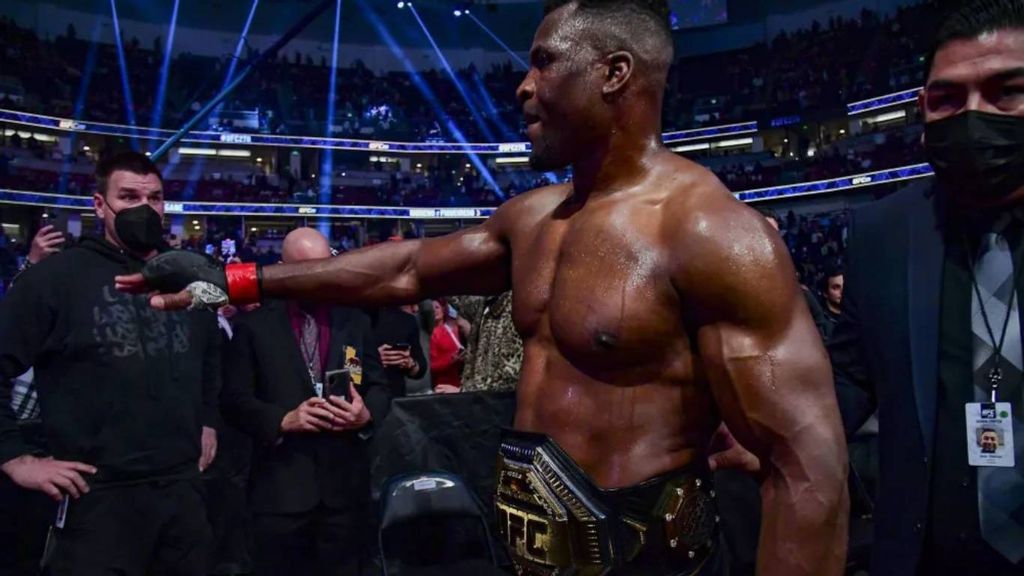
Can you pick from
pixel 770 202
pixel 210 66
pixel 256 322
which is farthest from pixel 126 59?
pixel 256 322

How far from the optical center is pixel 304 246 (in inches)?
136

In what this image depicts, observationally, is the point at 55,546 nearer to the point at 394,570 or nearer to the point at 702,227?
the point at 394,570

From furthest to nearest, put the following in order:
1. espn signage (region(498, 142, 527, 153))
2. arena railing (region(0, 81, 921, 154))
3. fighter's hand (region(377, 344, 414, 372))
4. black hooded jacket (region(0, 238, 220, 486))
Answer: espn signage (region(498, 142, 527, 153)) → arena railing (region(0, 81, 921, 154)) → fighter's hand (region(377, 344, 414, 372)) → black hooded jacket (region(0, 238, 220, 486))

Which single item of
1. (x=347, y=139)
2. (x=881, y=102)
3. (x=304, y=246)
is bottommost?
(x=304, y=246)

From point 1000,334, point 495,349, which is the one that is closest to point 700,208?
point 1000,334

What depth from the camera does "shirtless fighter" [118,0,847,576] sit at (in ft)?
4.56

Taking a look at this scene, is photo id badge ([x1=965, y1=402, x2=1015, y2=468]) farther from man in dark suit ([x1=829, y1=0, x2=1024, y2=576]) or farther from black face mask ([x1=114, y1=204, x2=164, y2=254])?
black face mask ([x1=114, y1=204, x2=164, y2=254])

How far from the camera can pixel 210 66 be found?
2962 centimetres

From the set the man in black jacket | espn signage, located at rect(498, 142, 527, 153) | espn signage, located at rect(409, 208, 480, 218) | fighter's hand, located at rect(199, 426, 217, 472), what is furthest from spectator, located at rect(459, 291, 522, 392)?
espn signage, located at rect(498, 142, 527, 153)

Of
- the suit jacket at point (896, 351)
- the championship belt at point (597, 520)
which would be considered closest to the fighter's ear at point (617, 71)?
the suit jacket at point (896, 351)

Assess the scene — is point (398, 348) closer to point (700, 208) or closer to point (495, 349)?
point (495, 349)

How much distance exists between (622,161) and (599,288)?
31 centimetres

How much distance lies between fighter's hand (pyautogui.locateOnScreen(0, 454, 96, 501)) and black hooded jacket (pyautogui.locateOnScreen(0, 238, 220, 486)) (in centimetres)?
7

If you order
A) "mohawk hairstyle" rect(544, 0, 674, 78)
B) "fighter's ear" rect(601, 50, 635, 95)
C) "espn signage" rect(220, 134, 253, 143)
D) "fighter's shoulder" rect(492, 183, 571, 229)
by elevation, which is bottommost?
"fighter's shoulder" rect(492, 183, 571, 229)
